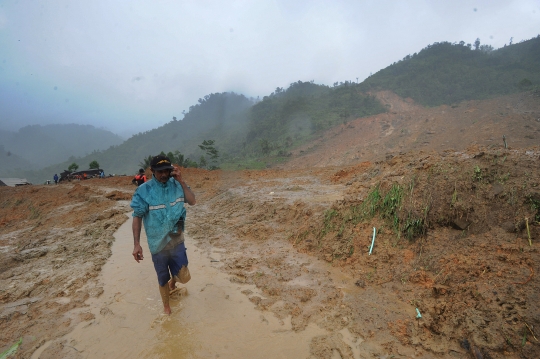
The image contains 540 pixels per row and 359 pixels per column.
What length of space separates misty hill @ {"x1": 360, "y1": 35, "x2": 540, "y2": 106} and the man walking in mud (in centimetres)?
3720

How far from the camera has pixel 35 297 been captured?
3.98 meters

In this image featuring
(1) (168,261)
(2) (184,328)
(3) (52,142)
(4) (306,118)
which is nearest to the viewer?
(2) (184,328)

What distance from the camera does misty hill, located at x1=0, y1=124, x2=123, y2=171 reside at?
120875mm

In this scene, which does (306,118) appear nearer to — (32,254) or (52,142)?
(32,254)

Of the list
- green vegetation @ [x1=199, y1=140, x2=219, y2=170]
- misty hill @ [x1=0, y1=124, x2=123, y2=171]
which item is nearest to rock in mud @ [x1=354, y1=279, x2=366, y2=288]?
green vegetation @ [x1=199, y1=140, x2=219, y2=170]

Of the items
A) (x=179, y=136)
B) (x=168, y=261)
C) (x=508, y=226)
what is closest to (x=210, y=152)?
(x=168, y=261)

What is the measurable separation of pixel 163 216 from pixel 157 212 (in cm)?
8

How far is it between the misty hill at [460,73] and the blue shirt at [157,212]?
3729cm

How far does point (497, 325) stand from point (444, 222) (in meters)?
1.75

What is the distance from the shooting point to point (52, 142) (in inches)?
5295

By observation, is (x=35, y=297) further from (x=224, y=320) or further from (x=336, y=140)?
(x=336, y=140)

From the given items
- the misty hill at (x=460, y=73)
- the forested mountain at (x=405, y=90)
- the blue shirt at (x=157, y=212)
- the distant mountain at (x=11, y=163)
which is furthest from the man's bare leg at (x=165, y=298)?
the distant mountain at (x=11, y=163)

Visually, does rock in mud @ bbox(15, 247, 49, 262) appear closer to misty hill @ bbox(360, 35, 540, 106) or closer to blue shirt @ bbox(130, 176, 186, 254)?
blue shirt @ bbox(130, 176, 186, 254)

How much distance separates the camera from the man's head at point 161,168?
10.1ft
